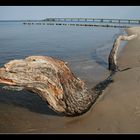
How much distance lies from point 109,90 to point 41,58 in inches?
116

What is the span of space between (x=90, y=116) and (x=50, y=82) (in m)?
1.37

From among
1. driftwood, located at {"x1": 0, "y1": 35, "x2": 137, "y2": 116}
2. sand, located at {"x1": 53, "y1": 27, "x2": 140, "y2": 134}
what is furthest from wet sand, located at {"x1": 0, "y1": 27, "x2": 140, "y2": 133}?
driftwood, located at {"x1": 0, "y1": 35, "x2": 137, "y2": 116}

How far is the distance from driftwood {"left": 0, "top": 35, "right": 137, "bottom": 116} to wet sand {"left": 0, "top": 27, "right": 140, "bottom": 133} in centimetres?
34

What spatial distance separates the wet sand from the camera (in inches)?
211

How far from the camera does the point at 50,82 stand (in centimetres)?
546

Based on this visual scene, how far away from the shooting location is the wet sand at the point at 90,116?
536cm

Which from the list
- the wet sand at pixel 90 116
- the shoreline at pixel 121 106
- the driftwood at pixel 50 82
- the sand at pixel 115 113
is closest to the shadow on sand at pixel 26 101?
the wet sand at pixel 90 116

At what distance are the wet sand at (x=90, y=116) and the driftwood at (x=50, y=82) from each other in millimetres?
337

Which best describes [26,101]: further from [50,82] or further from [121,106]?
[121,106]

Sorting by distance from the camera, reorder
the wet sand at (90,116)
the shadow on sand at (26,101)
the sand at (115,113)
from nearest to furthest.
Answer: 1. the sand at (115,113)
2. the wet sand at (90,116)
3. the shadow on sand at (26,101)

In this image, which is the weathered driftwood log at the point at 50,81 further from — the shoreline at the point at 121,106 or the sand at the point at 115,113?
the shoreline at the point at 121,106

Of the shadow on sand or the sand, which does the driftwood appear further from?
the shadow on sand

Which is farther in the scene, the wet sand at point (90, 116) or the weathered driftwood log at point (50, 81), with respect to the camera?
the wet sand at point (90, 116)

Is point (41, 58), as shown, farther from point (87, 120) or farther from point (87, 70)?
point (87, 70)
